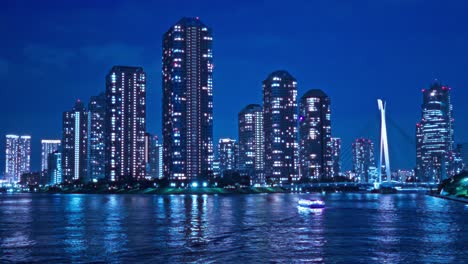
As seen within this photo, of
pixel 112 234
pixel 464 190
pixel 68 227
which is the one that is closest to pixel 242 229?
pixel 112 234

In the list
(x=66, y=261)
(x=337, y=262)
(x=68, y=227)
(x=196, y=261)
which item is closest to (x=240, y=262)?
(x=196, y=261)

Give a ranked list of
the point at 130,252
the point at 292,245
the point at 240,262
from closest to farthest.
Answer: the point at 240,262
the point at 130,252
the point at 292,245

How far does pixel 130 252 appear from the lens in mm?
37844

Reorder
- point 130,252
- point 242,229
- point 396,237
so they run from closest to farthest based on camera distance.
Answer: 1. point 130,252
2. point 396,237
3. point 242,229

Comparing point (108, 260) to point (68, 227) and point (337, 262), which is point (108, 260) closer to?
point (337, 262)

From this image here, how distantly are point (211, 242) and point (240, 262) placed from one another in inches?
406

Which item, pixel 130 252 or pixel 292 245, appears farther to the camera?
pixel 292 245

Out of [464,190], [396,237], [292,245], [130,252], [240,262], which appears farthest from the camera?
[464,190]

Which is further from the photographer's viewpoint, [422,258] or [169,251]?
[169,251]

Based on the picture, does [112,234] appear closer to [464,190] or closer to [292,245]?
[292,245]

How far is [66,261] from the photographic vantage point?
34.4m

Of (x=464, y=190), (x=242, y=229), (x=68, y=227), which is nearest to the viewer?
(x=242, y=229)

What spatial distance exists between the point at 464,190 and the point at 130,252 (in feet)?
437

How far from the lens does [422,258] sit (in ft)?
115
